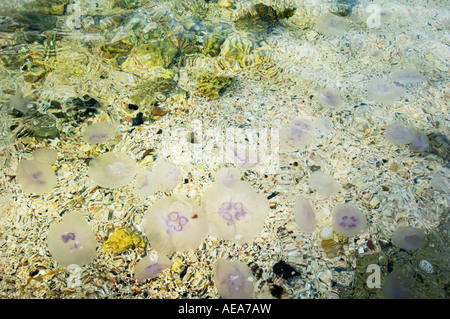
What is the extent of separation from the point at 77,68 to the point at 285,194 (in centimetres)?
230

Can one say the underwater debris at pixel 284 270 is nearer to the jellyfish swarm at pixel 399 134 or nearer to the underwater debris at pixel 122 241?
the underwater debris at pixel 122 241

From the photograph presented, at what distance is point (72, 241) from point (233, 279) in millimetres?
1088

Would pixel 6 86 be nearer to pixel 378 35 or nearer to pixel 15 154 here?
pixel 15 154

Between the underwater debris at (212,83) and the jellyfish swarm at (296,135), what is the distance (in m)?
0.72

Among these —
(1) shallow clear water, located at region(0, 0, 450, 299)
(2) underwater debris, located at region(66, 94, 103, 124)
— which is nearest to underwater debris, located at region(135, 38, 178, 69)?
(1) shallow clear water, located at region(0, 0, 450, 299)

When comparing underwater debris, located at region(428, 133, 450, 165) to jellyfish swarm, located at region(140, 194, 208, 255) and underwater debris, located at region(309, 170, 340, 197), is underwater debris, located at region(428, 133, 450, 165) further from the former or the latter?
jellyfish swarm, located at region(140, 194, 208, 255)

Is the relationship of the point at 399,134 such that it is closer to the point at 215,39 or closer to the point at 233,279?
the point at 233,279

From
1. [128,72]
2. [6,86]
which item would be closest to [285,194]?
[128,72]

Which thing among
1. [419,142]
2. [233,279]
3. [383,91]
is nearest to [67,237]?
[233,279]

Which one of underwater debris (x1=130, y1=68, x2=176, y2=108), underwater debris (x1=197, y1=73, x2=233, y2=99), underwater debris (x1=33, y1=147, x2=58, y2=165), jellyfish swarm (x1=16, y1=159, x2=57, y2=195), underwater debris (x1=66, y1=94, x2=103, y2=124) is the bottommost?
jellyfish swarm (x1=16, y1=159, x2=57, y2=195)

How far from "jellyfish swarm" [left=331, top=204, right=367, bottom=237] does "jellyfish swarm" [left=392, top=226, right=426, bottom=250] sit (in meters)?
0.21

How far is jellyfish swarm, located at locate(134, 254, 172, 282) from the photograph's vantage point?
1.79 metres

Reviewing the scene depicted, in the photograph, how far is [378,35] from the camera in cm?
324

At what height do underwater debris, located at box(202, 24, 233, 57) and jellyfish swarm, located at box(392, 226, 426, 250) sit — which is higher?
underwater debris, located at box(202, 24, 233, 57)
